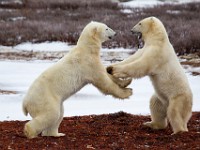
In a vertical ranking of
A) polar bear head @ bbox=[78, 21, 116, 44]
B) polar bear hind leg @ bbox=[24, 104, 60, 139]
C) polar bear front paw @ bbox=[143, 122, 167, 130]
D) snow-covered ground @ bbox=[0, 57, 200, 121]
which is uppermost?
polar bear head @ bbox=[78, 21, 116, 44]

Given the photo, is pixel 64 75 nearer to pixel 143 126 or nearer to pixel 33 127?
pixel 33 127

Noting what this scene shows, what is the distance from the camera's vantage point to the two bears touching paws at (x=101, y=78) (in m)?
6.68

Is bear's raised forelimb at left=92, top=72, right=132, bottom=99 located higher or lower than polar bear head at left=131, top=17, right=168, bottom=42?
lower

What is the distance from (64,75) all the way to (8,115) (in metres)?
4.35

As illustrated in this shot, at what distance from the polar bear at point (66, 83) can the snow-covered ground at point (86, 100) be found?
12.8ft

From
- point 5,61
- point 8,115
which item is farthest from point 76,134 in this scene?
point 5,61

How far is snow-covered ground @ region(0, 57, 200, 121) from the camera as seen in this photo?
11.3 meters

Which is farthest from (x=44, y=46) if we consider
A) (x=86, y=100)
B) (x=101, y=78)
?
(x=101, y=78)

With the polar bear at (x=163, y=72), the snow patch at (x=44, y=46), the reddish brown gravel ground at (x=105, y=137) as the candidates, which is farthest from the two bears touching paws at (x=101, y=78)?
the snow patch at (x=44, y=46)

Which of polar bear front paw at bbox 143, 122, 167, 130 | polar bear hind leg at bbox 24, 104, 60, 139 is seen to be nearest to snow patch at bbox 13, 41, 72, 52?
polar bear front paw at bbox 143, 122, 167, 130

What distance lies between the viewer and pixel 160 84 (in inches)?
285

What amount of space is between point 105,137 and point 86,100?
19.3ft

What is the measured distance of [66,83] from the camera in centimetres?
682

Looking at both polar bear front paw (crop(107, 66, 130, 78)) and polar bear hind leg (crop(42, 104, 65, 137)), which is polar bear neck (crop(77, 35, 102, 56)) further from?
polar bear hind leg (crop(42, 104, 65, 137))
